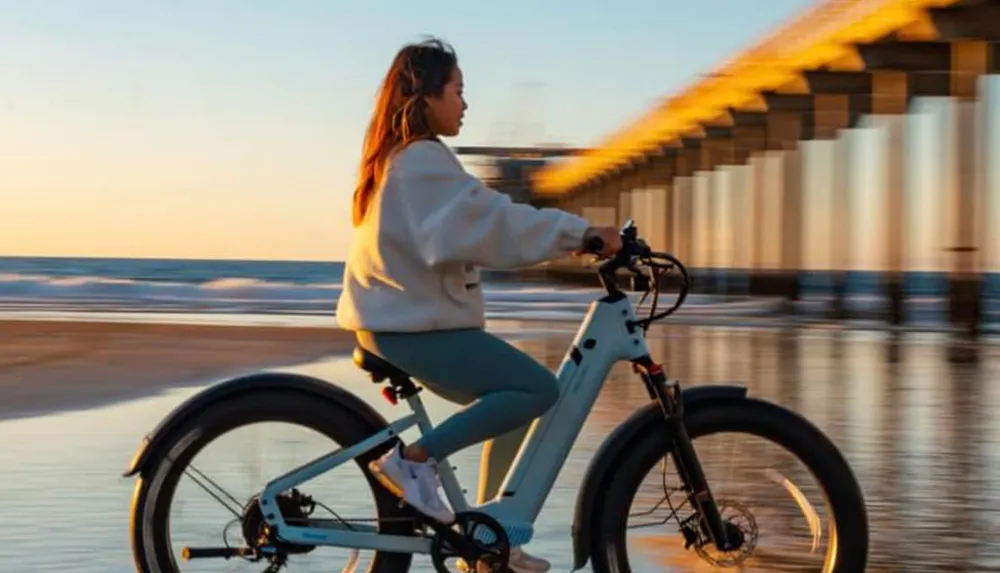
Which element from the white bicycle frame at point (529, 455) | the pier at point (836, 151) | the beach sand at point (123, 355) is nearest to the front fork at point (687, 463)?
the white bicycle frame at point (529, 455)

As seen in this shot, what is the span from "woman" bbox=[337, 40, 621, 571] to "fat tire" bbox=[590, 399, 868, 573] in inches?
8.1

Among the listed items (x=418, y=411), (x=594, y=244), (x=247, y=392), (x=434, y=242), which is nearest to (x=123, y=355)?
(x=247, y=392)

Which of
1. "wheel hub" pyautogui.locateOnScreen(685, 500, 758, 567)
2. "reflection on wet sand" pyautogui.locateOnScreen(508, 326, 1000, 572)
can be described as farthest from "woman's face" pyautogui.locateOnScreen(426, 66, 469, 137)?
"wheel hub" pyautogui.locateOnScreen(685, 500, 758, 567)

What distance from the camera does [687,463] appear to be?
455 cm

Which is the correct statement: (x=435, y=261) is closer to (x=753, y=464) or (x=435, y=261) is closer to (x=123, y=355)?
(x=753, y=464)

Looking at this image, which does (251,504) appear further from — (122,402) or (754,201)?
(754,201)

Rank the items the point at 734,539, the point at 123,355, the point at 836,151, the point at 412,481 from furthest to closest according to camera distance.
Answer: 1. the point at 836,151
2. the point at 123,355
3. the point at 734,539
4. the point at 412,481

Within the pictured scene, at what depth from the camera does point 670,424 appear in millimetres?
4570

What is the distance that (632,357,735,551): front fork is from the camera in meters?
4.55

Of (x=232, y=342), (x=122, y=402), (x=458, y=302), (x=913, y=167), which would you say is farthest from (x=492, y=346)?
(x=913, y=167)

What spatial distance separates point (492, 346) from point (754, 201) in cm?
3749

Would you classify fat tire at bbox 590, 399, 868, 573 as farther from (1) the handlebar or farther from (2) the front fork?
(1) the handlebar

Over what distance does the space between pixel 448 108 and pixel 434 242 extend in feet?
1.30

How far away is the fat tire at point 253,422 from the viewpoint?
4562mm
